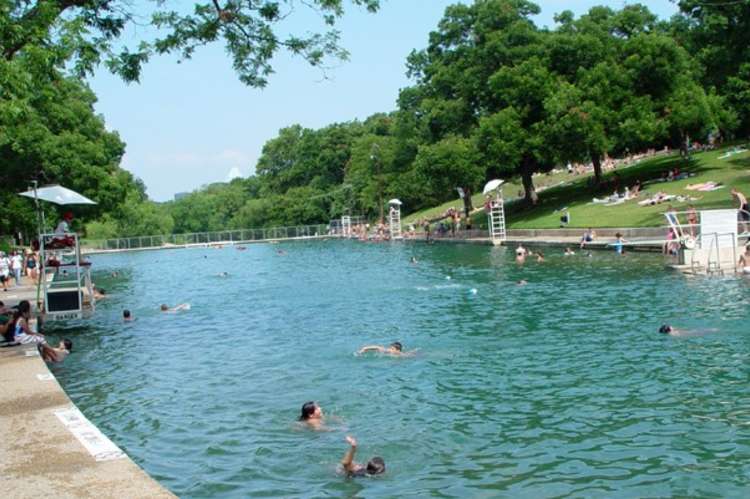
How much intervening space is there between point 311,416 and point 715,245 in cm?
1989

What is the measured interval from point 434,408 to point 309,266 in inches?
1420

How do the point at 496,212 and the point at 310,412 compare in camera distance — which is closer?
the point at 310,412

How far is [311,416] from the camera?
39.6 ft

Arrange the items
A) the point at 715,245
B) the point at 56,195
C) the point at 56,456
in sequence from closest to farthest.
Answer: the point at 56,456 < the point at 56,195 < the point at 715,245

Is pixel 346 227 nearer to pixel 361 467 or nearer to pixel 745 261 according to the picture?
pixel 745 261

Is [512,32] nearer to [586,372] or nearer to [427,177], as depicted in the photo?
[427,177]

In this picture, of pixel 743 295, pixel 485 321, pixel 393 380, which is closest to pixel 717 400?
pixel 393 380

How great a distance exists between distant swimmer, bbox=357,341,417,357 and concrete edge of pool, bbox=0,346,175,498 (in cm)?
742

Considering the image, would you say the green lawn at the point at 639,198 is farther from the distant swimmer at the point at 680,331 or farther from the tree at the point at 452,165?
the distant swimmer at the point at 680,331

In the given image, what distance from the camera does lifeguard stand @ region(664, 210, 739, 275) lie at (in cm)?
2647

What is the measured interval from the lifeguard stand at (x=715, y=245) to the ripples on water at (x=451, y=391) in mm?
2220

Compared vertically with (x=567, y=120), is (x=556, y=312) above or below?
below

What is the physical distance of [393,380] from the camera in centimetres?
1486

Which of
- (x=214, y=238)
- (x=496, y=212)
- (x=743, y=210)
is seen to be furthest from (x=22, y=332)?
(x=214, y=238)
